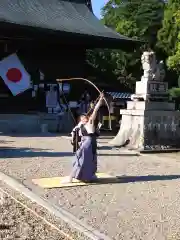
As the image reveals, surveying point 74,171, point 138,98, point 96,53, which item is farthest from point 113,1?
point 74,171

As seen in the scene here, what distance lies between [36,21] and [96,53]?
1631 cm

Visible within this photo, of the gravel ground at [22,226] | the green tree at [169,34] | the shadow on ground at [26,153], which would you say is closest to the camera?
the gravel ground at [22,226]

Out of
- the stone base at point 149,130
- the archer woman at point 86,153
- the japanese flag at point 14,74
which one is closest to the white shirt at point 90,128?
the archer woman at point 86,153

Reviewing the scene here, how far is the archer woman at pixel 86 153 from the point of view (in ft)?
26.8

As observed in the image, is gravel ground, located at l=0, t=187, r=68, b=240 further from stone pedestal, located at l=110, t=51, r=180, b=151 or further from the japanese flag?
the japanese flag

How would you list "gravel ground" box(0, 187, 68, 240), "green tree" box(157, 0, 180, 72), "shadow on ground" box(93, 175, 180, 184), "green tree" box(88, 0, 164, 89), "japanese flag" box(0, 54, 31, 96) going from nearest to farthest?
"gravel ground" box(0, 187, 68, 240)
"shadow on ground" box(93, 175, 180, 184)
"japanese flag" box(0, 54, 31, 96)
"green tree" box(157, 0, 180, 72)
"green tree" box(88, 0, 164, 89)

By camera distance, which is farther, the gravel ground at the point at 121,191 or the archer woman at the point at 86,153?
the archer woman at the point at 86,153

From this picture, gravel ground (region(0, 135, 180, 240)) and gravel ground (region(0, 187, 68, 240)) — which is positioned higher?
gravel ground (region(0, 187, 68, 240))

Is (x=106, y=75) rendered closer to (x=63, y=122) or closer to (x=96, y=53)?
(x=96, y=53)

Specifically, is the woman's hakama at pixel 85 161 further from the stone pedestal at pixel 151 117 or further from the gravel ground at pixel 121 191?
the stone pedestal at pixel 151 117

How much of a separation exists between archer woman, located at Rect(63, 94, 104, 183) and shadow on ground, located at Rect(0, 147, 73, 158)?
341cm

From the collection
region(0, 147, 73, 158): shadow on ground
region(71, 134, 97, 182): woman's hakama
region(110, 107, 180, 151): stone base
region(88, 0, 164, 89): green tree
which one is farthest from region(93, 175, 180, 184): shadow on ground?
region(88, 0, 164, 89): green tree

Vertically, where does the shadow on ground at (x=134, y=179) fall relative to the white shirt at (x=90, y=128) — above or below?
below

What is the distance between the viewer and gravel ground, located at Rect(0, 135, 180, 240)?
5.73 m
